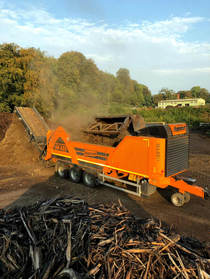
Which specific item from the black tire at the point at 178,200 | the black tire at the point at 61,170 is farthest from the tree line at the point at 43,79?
the black tire at the point at 178,200

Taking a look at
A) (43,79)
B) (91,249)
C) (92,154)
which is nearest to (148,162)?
(92,154)

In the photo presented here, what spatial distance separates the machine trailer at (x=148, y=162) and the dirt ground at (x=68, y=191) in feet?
1.39

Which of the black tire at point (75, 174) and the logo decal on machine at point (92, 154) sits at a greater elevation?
the logo decal on machine at point (92, 154)

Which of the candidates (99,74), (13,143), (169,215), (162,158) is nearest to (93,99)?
(99,74)

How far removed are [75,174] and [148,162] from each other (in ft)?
12.6

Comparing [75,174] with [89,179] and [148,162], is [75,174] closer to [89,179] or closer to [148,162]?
[89,179]

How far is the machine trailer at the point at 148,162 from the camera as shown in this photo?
5906mm

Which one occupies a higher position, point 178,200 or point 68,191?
point 178,200

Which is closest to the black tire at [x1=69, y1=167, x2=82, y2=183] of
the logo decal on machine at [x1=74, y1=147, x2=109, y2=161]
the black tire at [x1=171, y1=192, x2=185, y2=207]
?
the logo decal on machine at [x1=74, y1=147, x2=109, y2=161]

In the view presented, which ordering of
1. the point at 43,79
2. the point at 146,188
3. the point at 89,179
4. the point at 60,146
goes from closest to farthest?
the point at 146,188 → the point at 89,179 → the point at 60,146 → the point at 43,79

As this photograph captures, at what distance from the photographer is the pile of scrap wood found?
2350 mm

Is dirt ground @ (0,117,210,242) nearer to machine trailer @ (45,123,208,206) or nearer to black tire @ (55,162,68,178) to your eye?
black tire @ (55,162,68,178)

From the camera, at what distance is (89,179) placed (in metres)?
8.07

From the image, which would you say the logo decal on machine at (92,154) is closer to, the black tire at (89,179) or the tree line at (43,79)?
the black tire at (89,179)
